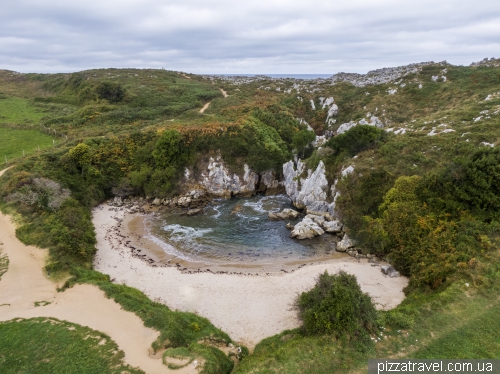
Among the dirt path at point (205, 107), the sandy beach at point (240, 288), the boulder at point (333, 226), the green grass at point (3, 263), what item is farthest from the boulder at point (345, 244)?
the dirt path at point (205, 107)

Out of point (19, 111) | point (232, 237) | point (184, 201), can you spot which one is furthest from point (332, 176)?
point (19, 111)

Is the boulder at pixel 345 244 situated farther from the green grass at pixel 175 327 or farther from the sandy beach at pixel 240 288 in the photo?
the green grass at pixel 175 327

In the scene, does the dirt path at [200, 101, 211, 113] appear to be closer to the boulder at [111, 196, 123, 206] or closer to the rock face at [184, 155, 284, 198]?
the rock face at [184, 155, 284, 198]

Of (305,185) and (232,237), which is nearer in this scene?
(232,237)

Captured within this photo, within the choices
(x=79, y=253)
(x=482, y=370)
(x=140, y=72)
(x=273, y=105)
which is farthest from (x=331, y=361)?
(x=140, y=72)

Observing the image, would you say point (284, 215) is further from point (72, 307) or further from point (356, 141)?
point (72, 307)

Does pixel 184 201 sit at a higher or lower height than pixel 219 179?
lower
